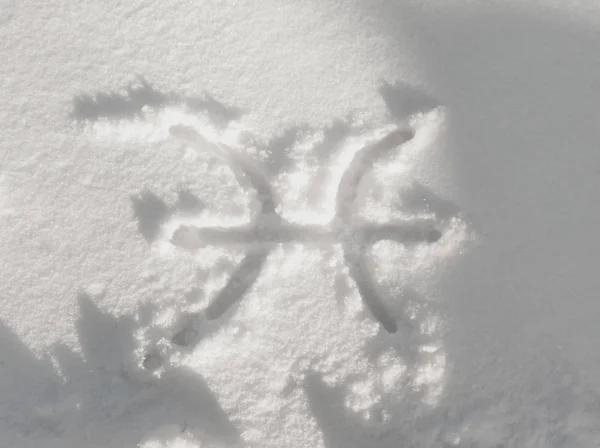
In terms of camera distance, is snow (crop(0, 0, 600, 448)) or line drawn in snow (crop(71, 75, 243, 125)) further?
line drawn in snow (crop(71, 75, 243, 125))

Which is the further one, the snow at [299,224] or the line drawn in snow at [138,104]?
the line drawn in snow at [138,104]

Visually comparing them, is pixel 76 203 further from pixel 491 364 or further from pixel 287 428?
pixel 491 364

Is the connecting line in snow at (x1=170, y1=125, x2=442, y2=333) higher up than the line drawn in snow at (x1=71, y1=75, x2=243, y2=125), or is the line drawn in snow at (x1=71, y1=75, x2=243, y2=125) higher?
the line drawn in snow at (x1=71, y1=75, x2=243, y2=125)

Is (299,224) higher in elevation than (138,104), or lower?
lower

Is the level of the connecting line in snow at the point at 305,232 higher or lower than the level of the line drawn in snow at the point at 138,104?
lower

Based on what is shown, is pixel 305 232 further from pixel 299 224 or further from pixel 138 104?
pixel 138 104

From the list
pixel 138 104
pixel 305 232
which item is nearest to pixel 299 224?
pixel 305 232
